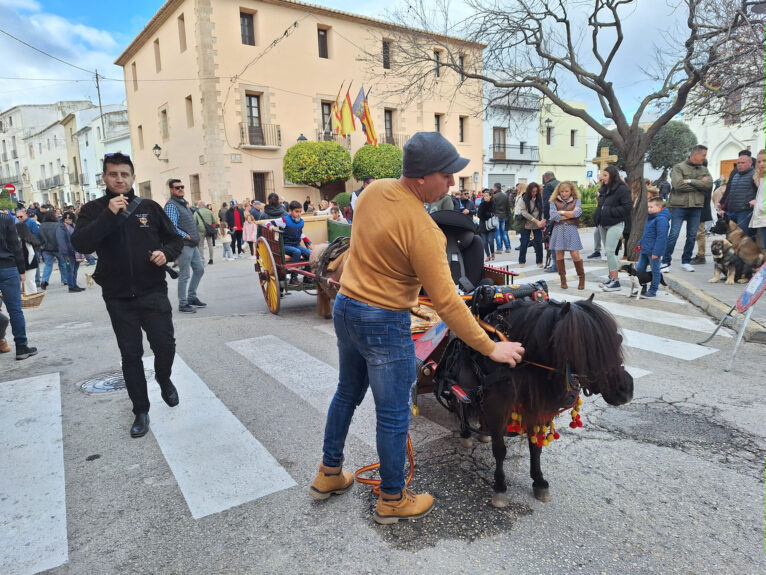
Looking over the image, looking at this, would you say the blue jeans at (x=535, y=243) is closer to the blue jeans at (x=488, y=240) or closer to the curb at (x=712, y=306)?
the blue jeans at (x=488, y=240)

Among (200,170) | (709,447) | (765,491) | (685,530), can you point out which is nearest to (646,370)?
(709,447)

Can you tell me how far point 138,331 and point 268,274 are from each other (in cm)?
398

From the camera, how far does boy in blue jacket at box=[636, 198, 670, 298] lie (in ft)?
23.9

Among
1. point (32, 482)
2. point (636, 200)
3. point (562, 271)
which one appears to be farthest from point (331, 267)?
point (636, 200)

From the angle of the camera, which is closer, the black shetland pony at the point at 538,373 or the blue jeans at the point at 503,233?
the black shetland pony at the point at 538,373

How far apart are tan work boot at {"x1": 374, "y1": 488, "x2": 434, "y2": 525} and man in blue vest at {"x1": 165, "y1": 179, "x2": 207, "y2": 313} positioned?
5631 mm

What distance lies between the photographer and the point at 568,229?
790 centimetres

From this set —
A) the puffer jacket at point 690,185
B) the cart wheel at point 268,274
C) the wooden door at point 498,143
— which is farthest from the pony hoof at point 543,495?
the wooden door at point 498,143

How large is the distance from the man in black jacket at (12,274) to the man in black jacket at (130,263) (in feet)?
9.09

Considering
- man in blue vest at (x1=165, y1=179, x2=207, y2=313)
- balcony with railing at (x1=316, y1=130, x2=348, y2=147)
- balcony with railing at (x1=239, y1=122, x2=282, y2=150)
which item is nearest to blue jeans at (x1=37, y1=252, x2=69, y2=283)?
man in blue vest at (x1=165, y1=179, x2=207, y2=313)

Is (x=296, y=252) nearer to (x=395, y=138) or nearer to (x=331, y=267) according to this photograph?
(x=331, y=267)

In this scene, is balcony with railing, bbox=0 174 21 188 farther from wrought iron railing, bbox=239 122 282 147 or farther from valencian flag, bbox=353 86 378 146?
valencian flag, bbox=353 86 378 146

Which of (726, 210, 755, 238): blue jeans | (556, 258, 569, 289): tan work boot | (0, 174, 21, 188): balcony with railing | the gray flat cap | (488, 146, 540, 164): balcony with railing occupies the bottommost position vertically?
(556, 258, 569, 289): tan work boot

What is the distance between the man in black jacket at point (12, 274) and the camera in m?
5.36
